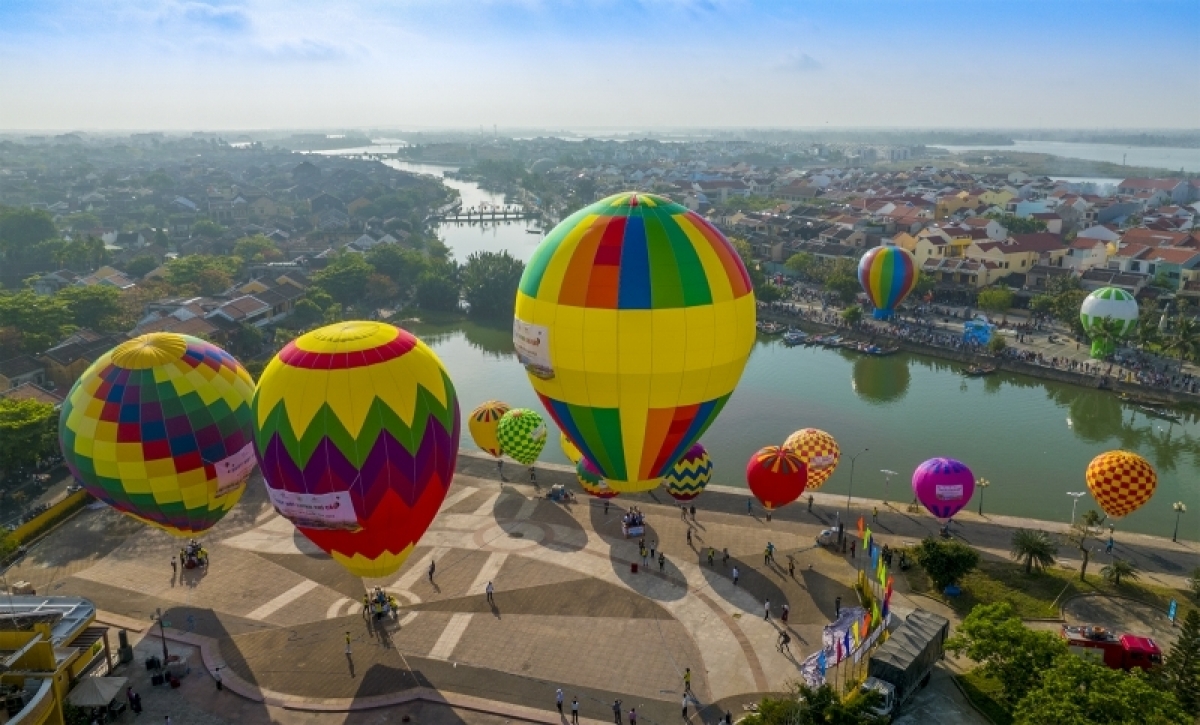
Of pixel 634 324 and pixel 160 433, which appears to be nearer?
pixel 634 324

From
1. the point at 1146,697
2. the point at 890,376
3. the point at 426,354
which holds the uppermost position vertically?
the point at 426,354

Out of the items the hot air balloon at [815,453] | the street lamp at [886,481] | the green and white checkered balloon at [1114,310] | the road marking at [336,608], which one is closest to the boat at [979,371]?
the green and white checkered balloon at [1114,310]

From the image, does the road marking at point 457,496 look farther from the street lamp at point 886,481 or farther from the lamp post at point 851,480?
the street lamp at point 886,481

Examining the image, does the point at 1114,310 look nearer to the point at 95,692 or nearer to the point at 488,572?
the point at 488,572

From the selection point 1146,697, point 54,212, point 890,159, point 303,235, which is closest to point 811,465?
point 1146,697

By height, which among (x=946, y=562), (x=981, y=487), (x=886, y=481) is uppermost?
(x=946, y=562)

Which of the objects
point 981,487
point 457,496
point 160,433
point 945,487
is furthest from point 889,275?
point 160,433

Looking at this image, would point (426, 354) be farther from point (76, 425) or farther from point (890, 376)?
point (890, 376)
